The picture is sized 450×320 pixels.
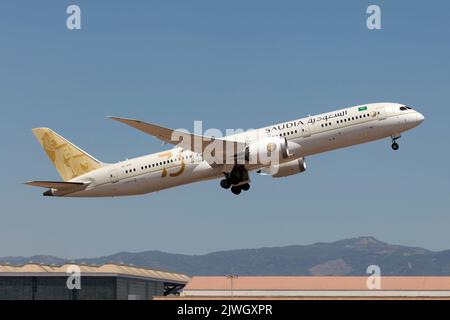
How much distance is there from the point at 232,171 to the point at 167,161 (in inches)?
216

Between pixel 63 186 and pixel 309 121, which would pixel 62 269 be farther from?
pixel 309 121

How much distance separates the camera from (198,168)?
68.6 meters

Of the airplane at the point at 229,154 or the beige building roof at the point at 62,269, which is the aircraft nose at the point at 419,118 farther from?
the beige building roof at the point at 62,269

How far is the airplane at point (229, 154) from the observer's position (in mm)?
63219

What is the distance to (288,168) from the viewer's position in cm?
7262

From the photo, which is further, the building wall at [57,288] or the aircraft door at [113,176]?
the building wall at [57,288]

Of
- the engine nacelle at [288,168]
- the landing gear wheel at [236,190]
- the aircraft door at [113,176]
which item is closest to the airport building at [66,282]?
the aircraft door at [113,176]

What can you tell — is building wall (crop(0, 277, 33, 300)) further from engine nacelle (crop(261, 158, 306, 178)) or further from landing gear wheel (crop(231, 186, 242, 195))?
engine nacelle (crop(261, 158, 306, 178))

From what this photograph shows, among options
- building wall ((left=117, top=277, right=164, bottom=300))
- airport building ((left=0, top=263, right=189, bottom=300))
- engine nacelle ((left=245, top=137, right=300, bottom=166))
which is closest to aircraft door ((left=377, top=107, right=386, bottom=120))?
engine nacelle ((left=245, top=137, right=300, bottom=166))

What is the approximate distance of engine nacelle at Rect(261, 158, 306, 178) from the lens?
72.4 meters
